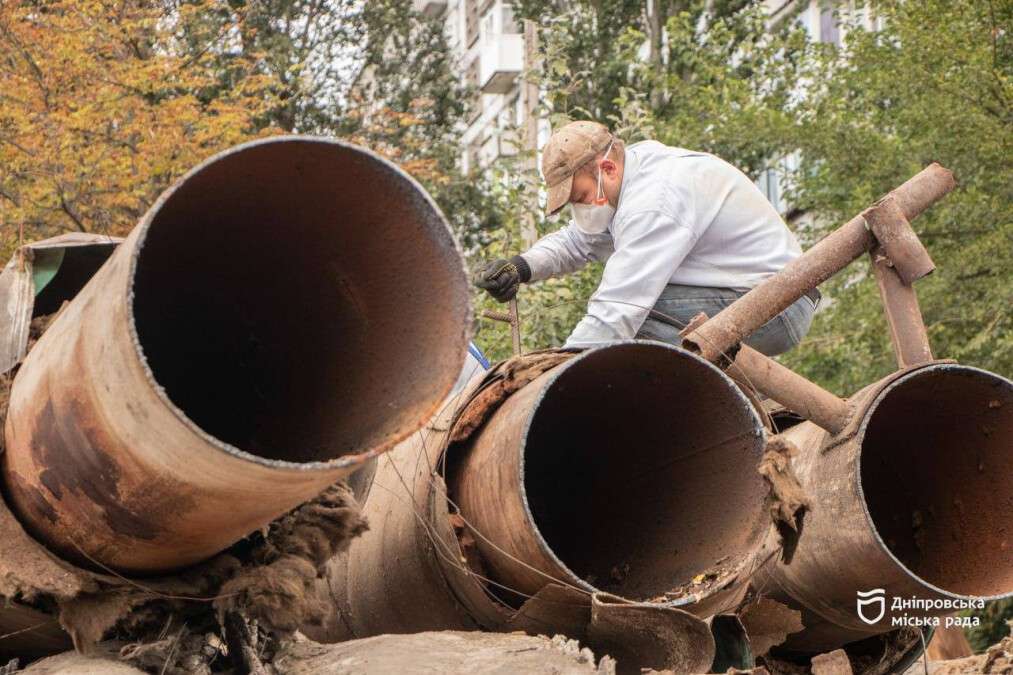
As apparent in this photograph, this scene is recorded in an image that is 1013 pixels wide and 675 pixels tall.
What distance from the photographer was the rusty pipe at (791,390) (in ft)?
12.8

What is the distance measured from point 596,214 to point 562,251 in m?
0.36

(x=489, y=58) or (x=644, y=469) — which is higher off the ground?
(x=644, y=469)

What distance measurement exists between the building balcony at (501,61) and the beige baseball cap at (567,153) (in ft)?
99.3

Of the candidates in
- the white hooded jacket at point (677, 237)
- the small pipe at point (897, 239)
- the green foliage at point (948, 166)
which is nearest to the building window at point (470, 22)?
the green foliage at point (948, 166)

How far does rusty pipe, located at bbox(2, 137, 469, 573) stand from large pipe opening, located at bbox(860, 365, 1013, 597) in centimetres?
142

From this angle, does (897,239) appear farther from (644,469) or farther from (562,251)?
(562,251)

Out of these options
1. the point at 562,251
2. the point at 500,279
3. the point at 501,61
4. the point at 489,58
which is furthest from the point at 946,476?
the point at 489,58

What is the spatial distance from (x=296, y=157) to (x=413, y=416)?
514mm

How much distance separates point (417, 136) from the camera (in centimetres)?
2573

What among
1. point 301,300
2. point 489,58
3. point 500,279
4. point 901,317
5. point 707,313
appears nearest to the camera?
point 301,300

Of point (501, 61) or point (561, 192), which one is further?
point (501, 61)

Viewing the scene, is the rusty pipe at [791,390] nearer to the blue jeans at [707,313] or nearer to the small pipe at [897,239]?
the small pipe at [897,239]

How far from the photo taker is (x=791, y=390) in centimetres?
397

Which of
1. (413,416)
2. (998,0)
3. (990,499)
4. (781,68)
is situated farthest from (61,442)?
(781,68)
